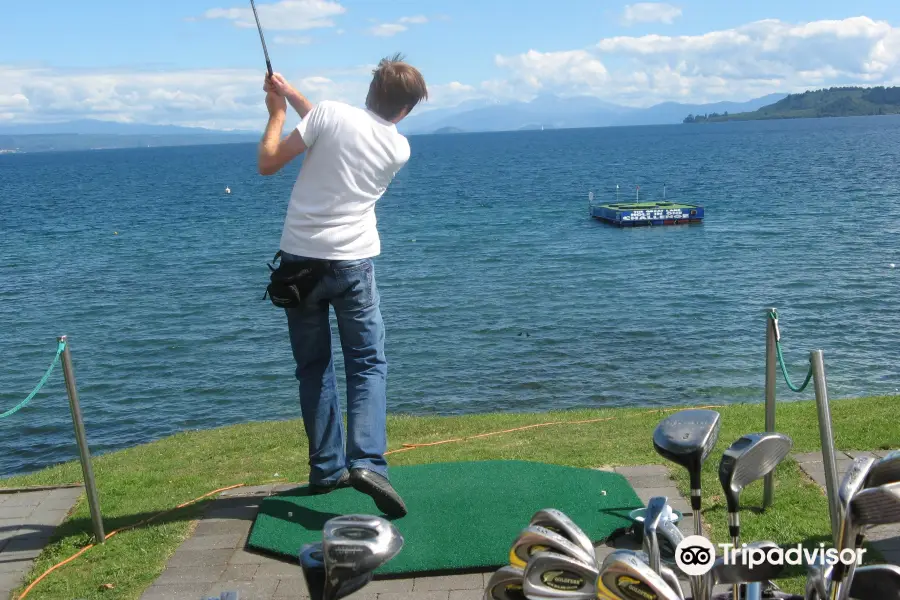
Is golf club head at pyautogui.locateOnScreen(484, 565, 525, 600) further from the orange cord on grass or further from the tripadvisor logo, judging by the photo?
the orange cord on grass

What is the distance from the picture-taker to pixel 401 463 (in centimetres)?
755

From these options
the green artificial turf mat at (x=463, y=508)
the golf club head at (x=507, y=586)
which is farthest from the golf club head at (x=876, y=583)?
the green artificial turf mat at (x=463, y=508)

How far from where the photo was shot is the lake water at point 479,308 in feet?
65.9

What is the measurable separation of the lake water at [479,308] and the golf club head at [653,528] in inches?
580

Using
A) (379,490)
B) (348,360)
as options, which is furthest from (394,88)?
(379,490)

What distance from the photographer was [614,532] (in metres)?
5.34

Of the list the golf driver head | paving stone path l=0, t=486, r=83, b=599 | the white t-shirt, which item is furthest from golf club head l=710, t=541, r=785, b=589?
paving stone path l=0, t=486, r=83, b=599

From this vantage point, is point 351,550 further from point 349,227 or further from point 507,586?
point 349,227

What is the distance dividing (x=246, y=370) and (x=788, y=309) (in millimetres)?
16471

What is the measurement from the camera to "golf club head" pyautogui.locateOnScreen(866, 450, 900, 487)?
10.2ft

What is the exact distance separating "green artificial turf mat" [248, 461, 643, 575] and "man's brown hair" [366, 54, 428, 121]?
2.42 meters

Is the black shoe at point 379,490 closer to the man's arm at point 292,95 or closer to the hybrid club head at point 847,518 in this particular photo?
the man's arm at point 292,95

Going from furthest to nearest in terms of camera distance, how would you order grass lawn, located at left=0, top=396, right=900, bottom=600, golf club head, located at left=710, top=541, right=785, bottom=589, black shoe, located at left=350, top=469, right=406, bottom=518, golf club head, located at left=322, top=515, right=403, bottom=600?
black shoe, located at left=350, top=469, right=406, bottom=518 < grass lawn, located at left=0, top=396, right=900, bottom=600 < golf club head, located at left=710, top=541, right=785, bottom=589 < golf club head, located at left=322, top=515, right=403, bottom=600

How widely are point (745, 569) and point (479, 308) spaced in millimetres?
26556
